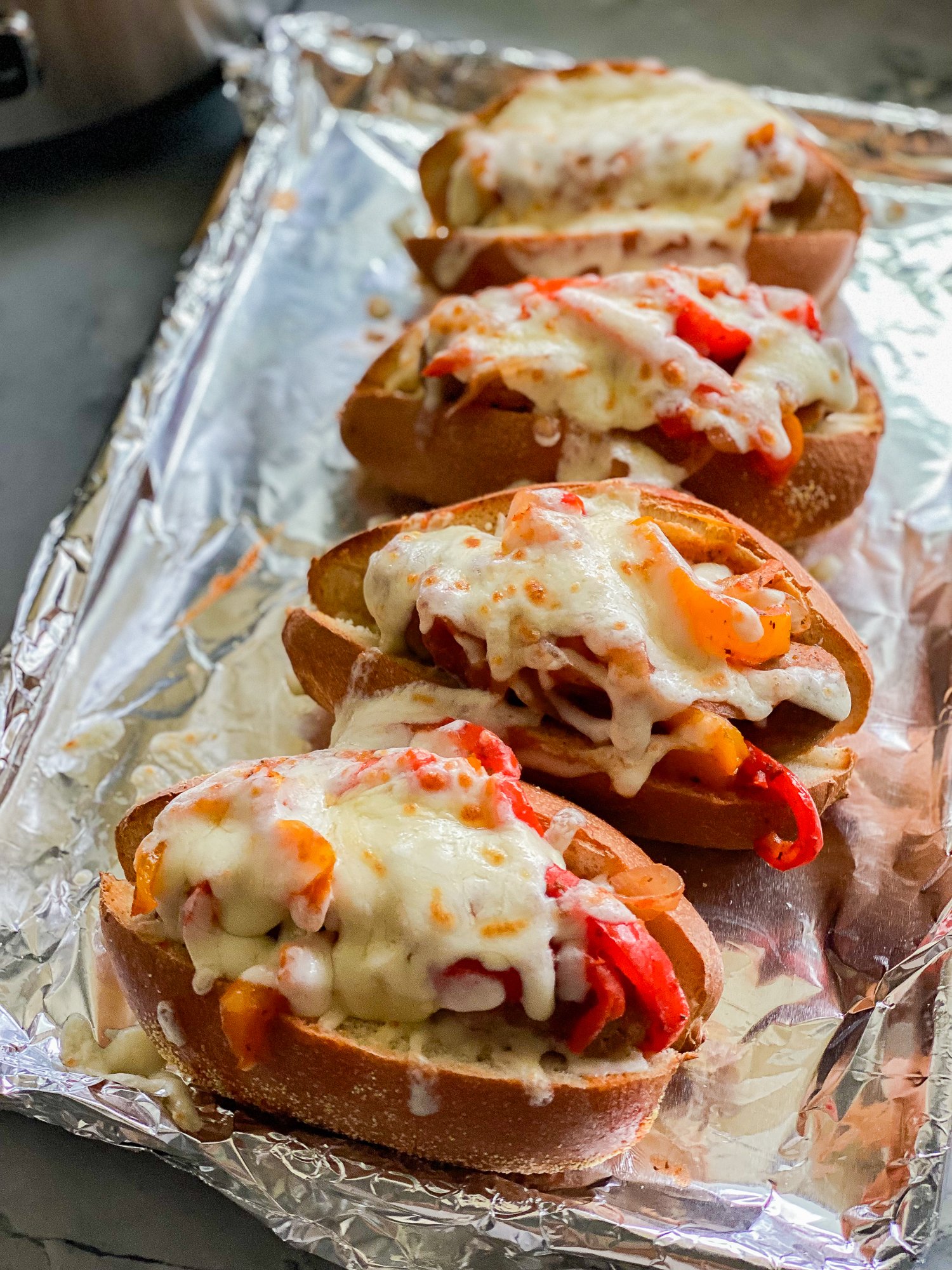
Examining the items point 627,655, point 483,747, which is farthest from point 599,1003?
point 627,655

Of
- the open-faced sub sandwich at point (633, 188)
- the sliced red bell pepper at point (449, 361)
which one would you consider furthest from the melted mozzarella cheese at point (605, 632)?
the open-faced sub sandwich at point (633, 188)

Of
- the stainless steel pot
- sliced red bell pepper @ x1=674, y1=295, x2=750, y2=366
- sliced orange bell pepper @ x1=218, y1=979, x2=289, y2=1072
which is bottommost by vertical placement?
sliced orange bell pepper @ x1=218, y1=979, x2=289, y2=1072

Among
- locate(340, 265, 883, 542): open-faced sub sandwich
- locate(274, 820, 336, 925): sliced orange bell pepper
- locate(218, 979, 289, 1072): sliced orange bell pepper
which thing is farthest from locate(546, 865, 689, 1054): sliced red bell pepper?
locate(340, 265, 883, 542): open-faced sub sandwich

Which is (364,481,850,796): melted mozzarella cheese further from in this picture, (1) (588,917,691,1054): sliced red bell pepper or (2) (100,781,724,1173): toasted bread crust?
(1) (588,917,691,1054): sliced red bell pepper

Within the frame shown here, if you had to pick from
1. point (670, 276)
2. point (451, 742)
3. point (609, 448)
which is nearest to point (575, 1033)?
point (451, 742)

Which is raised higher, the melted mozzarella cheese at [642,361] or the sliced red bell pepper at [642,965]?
the melted mozzarella cheese at [642,361]

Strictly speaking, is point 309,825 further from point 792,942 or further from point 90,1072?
point 792,942

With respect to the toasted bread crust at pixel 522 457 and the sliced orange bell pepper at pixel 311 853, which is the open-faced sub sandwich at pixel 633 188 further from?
the sliced orange bell pepper at pixel 311 853
